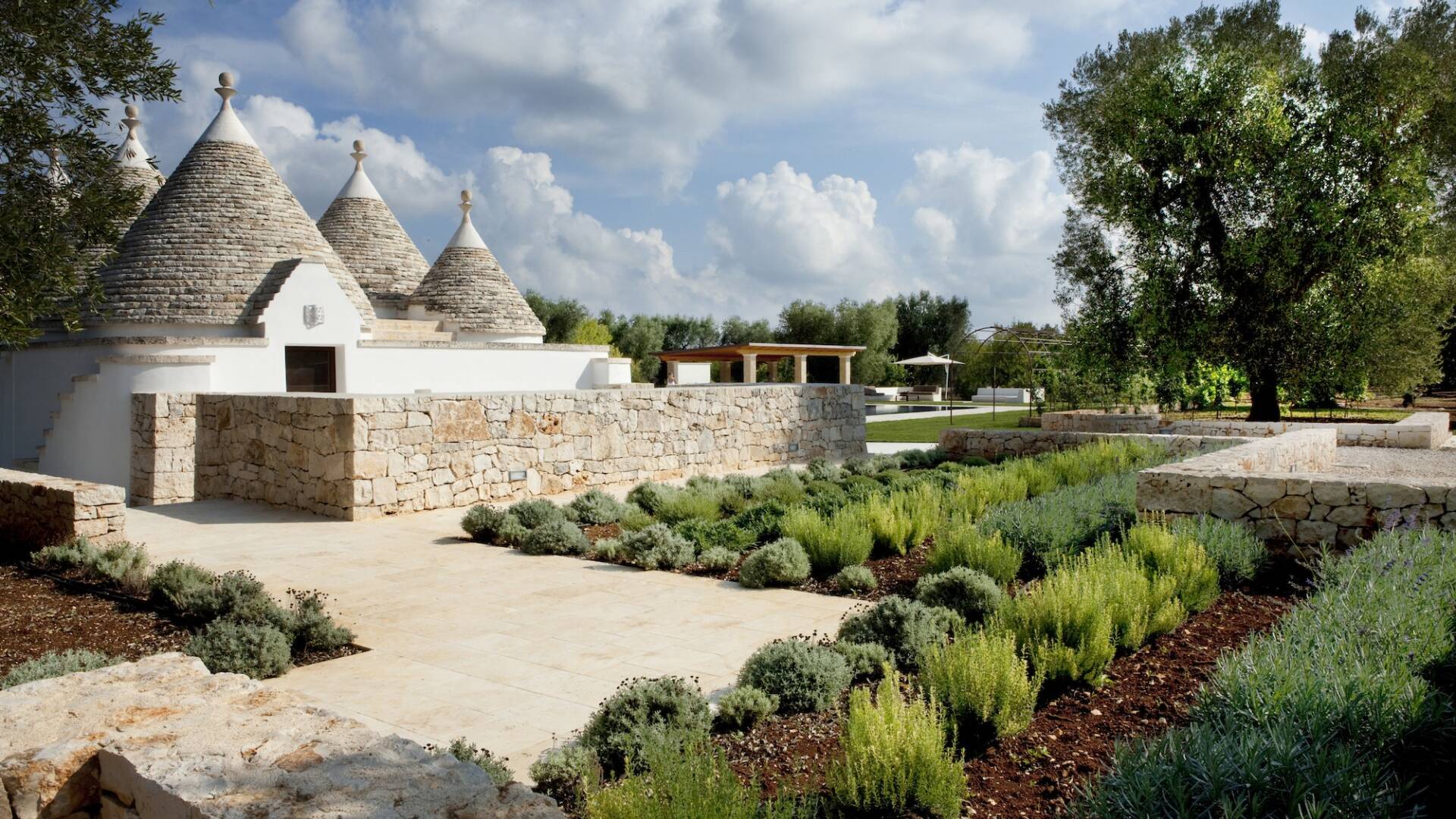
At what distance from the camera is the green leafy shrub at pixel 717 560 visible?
25.3 feet

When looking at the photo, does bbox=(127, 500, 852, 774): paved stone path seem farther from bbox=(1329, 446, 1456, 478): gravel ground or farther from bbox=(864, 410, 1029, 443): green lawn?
bbox=(864, 410, 1029, 443): green lawn

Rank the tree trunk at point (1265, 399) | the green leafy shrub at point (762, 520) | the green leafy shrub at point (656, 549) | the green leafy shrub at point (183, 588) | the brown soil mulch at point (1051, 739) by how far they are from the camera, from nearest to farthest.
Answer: the brown soil mulch at point (1051, 739) < the green leafy shrub at point (183, 588) < the green leafy shrub at point (656, 549) < the green leafy shrub at point (762, 520) < the tree trunk at point (1265, 399)

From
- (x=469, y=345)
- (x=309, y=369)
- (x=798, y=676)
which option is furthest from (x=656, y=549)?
(x=469, y=345)

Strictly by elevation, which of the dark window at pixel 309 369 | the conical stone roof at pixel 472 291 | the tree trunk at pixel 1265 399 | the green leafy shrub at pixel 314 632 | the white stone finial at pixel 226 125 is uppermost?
the white stone finial at pixel 226 125

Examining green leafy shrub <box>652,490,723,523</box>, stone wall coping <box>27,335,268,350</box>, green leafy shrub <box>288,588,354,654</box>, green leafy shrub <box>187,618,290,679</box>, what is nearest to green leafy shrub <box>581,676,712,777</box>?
green leafy shrub <box>187,618,290,679</box>

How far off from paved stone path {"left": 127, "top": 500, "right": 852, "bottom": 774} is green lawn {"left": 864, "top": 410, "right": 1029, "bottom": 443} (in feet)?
45.9

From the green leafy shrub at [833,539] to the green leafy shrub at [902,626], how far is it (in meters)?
1.92

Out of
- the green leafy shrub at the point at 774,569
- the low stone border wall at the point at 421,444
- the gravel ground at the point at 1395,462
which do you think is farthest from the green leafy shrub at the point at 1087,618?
the gravel ground at the point at 1395,462

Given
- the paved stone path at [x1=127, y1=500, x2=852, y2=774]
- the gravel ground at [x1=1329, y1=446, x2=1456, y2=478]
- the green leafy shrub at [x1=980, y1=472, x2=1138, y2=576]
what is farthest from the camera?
the gravel ground at [x1=1329, y1=446, x2=1456, y2=478]

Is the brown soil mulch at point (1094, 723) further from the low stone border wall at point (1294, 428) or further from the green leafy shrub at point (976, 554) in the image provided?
the low stone border wall at point (1294, 428)

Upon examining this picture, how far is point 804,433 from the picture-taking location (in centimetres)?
1786

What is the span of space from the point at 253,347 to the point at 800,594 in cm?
1293

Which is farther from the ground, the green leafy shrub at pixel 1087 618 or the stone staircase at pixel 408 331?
the stone staircase at pixel 408 331

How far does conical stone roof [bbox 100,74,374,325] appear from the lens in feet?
52.6
